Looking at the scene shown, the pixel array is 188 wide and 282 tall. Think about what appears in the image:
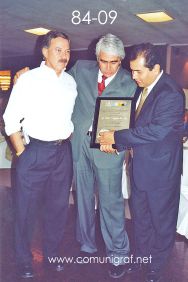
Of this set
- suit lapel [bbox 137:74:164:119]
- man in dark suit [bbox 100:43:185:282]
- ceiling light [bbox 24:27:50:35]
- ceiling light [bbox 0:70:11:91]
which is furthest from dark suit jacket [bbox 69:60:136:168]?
ceiling light [bbox 0:70:11:91]

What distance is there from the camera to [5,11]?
502 cm

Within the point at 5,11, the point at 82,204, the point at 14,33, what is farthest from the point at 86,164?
the point at 14,33

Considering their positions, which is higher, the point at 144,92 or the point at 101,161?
the point at 144,92

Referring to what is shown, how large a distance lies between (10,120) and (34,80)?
11.5 inches

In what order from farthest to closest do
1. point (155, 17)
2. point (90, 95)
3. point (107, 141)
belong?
point (155, 17) < point (90, 95) < point (107, 141)

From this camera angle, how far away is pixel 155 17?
17.9 ft

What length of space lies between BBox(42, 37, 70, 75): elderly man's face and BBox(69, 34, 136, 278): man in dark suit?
0.22 meters

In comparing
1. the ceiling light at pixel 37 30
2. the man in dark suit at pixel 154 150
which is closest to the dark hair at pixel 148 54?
the man in dark suit at pixel 154 150

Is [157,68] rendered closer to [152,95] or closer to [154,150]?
[152,95]

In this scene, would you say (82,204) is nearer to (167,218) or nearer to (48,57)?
(167,218)

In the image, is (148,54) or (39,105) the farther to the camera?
(39,105)

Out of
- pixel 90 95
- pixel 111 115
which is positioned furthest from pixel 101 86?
pixel 111 115

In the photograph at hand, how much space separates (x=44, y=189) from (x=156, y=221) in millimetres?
766

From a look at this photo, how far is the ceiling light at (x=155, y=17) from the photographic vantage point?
204 inches
